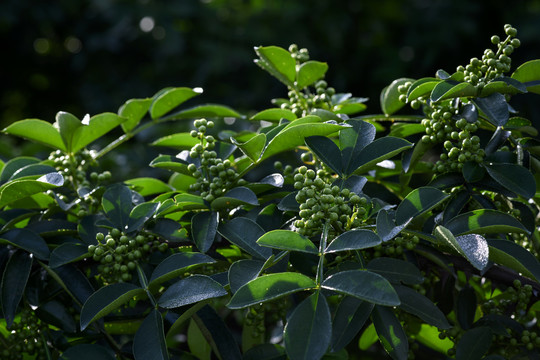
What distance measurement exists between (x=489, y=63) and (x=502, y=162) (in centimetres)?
15

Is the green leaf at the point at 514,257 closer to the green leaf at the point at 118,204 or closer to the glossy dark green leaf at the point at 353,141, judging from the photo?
the glossy dark green leaf at the point at 353,141

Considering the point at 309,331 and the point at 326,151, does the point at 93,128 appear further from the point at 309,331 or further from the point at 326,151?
the point at 309,331

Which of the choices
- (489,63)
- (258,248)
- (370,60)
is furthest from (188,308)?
(370,60)

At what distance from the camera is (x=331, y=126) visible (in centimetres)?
82

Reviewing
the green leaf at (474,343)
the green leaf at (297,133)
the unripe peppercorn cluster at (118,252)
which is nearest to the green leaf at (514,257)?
the green leaf at (474,343)

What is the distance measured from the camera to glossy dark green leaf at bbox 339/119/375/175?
847 millimetres

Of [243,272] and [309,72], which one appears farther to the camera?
[309,72]

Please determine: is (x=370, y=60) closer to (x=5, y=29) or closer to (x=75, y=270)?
(x=5, y=29)

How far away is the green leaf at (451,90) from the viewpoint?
32.2 inches

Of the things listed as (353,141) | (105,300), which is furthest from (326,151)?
(105,300)

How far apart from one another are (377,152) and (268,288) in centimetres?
27

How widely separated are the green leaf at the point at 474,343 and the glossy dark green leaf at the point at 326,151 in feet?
0.97

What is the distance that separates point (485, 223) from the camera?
762mm

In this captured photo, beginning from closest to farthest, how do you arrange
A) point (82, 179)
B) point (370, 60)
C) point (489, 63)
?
1. point (489, 63)
2. point (82, 179)
3. point (370, 60)
